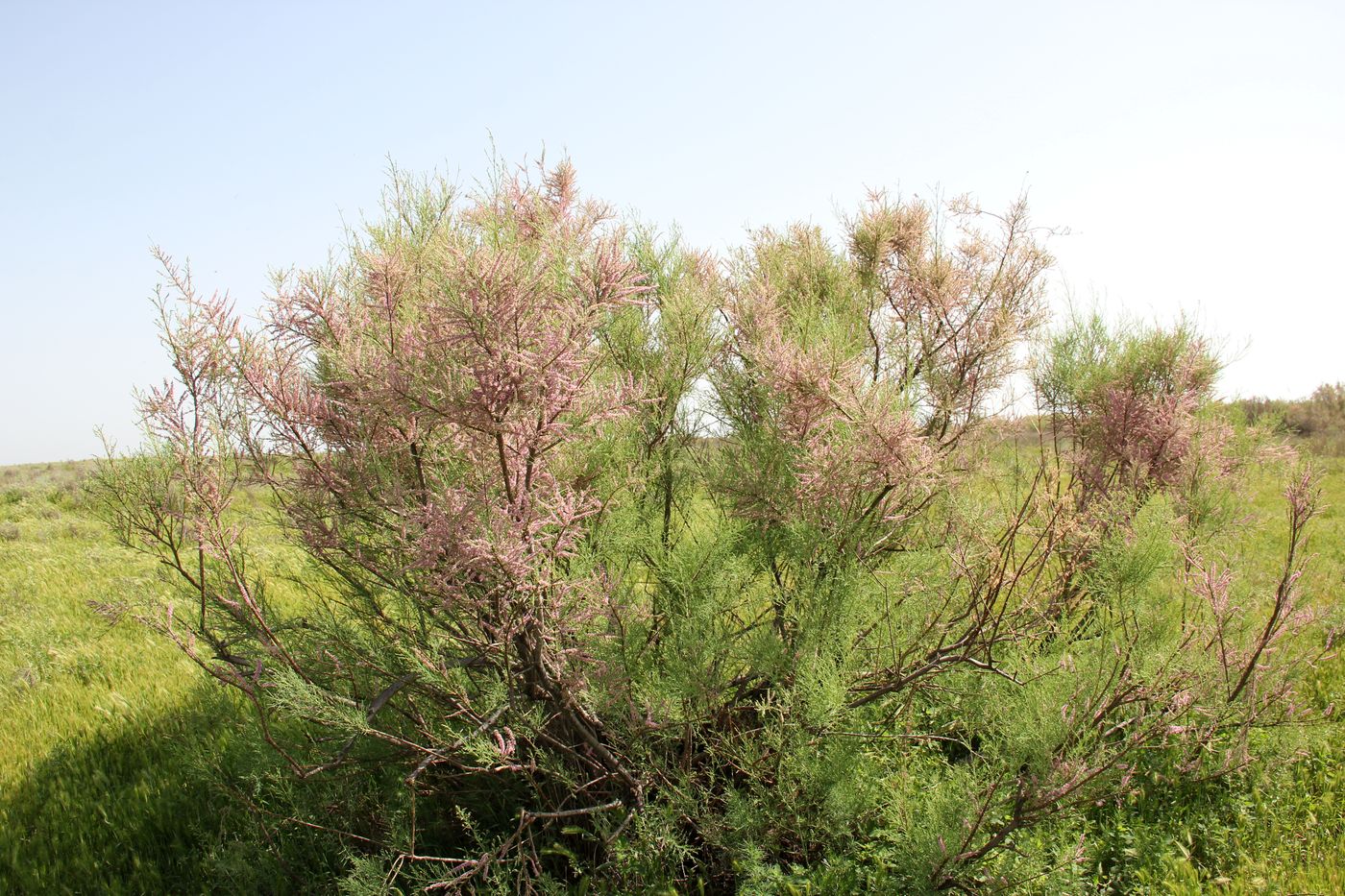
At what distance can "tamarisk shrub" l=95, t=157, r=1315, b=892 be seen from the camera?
2312 millimetres

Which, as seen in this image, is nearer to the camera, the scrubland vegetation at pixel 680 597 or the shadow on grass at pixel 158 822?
the scrubland vegetation at pixel 680 597

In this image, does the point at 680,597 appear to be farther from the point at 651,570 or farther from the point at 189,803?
the point at 189,803

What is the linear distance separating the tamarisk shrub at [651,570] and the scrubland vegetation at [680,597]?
2 centimetres

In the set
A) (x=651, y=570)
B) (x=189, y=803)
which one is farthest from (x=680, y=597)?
(x=189, y=803)

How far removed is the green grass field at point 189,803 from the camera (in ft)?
11.2

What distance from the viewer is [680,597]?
3.13 metres

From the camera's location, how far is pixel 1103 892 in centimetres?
326

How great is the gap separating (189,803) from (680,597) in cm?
308

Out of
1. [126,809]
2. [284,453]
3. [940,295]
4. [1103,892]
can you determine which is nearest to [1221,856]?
[1103,892]

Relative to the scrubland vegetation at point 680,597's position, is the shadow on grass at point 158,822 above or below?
below

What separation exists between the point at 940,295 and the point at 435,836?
3326 mm

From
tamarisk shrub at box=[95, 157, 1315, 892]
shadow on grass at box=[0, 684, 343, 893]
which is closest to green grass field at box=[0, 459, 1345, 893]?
shadow on grass at box=[0, 684, 343, 893]

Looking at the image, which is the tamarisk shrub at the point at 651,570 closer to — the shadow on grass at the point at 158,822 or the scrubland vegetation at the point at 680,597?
the scrubland vegetation at the point at 680,597

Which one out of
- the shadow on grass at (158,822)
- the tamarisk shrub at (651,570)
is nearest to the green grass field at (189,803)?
the shadow on grass at (158,822)
